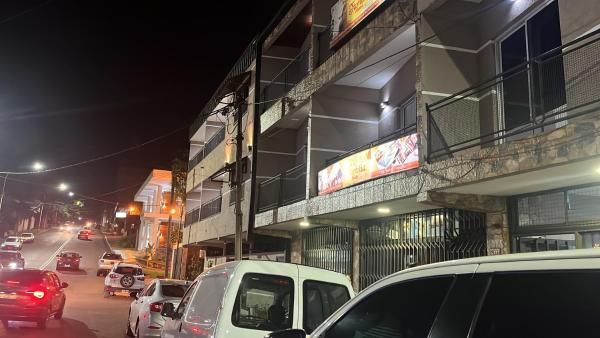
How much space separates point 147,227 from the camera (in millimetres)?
69812

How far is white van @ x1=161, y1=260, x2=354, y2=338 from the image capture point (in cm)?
536

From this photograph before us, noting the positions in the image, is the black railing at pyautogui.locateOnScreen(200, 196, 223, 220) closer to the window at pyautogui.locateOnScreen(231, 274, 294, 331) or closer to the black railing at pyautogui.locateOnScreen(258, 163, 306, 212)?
the black railing at pyautogui.locateOnScreen(258, 163, 306, 212)

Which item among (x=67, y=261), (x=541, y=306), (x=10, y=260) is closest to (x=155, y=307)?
(x=541, y=306)

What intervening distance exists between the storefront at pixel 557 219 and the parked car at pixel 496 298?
581 cm

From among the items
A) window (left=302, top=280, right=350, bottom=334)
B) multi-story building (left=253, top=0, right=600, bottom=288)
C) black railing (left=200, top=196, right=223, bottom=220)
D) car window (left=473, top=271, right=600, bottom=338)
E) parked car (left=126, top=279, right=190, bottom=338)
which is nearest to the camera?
car window (left=473, top=271, right=600, bottom=338)

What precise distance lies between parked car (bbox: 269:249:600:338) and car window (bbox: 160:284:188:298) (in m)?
9.68

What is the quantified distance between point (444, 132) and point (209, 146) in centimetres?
2167

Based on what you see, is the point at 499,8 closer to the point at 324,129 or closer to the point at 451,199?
the point at 451,199

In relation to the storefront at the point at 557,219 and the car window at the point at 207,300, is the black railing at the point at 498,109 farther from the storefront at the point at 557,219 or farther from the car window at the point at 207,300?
the car window at the point at 207,300

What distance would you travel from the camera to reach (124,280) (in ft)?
78.8

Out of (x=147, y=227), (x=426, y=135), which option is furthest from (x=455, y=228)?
(x=147, y=227)

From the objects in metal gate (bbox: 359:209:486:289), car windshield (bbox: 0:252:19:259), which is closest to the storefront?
metal gate (bbox: 359:209:486:289)

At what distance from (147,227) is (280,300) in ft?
222

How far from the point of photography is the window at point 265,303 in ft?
17.8
